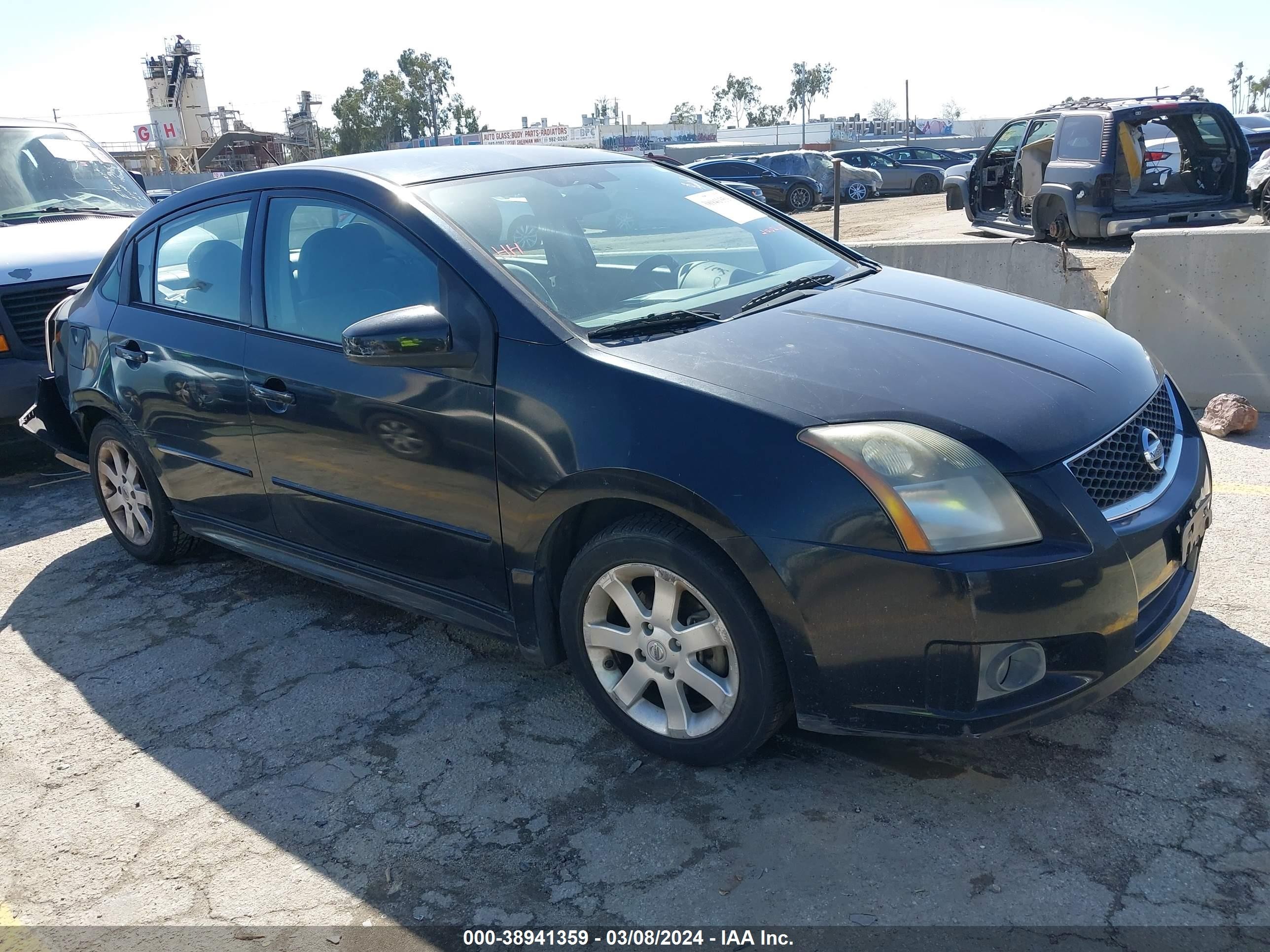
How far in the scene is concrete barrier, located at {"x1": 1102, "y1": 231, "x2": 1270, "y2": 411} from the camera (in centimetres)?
586

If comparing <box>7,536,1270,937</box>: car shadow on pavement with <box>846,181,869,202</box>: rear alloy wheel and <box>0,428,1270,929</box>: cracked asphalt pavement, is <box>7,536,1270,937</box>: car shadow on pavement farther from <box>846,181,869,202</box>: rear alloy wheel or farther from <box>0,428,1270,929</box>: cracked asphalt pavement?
<box>846,181,869,202</box>: rear alloy wheel

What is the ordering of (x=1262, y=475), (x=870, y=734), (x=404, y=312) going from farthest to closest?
(x=1262, y=475) < (x=404, y=312) < (x=870, y=734)

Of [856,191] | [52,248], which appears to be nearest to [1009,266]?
[52,248]

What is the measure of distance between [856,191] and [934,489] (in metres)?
28.2

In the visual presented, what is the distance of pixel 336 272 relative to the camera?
3559mm

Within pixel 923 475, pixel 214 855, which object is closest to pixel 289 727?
pixel 214 855

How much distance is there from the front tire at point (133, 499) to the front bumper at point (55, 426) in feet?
0.88

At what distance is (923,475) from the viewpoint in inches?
97.5

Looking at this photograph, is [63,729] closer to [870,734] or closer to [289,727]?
[289,727]

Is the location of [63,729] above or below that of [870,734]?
below

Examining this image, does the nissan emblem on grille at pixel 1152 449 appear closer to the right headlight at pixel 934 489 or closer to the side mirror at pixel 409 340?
the right headlight at pixel 934 489

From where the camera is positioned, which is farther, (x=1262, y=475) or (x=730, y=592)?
(x=1262, y=475)

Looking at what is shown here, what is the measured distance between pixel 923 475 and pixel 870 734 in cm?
66

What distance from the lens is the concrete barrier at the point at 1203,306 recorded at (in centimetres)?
586
